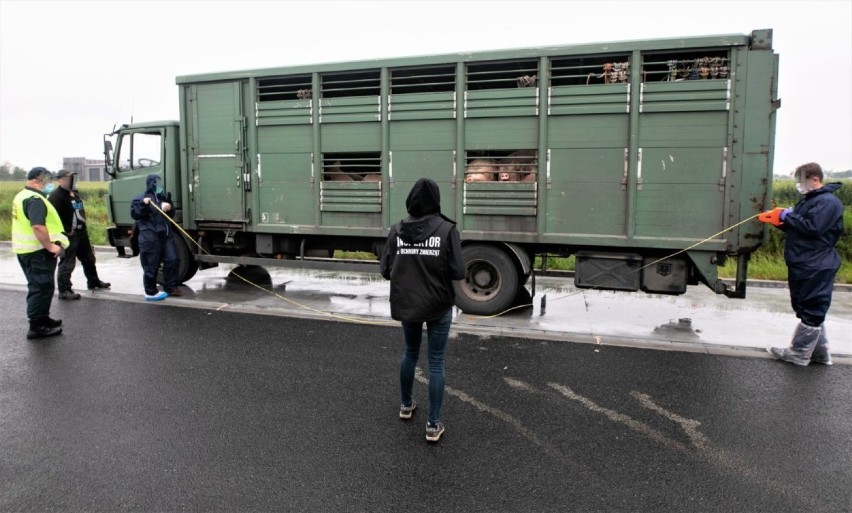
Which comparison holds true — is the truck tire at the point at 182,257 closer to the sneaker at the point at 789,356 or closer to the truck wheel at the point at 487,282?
the truck wheel at the point at 487,282

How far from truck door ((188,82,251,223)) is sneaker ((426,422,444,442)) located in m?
5.74

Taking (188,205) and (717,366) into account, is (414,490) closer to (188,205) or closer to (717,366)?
(717,366)

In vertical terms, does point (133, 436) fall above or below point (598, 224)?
below

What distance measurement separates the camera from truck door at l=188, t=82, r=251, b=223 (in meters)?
8.62

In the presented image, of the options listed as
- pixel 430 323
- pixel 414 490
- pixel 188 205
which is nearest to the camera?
pixel 414 490

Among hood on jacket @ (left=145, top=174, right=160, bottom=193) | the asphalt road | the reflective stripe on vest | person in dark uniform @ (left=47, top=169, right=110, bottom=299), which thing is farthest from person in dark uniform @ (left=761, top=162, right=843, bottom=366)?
person in dark uniform @ (left=47, top=169, right=110, bottom=299)

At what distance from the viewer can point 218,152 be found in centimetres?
880

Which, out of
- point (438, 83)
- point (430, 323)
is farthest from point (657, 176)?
point (430, 323)

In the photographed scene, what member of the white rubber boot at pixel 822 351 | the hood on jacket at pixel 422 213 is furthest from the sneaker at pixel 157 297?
the white rubber boot at pixel 822 351

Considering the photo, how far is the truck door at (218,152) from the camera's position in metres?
8.62

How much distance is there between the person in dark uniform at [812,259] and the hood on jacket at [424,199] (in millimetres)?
3717

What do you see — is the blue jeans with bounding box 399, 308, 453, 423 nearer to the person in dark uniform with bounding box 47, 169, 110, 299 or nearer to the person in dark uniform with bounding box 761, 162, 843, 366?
the person in dark uniform with bounding box 761, 162, 843, 366

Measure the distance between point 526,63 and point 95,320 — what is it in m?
5.98

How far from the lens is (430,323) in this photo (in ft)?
12.8
